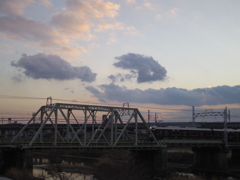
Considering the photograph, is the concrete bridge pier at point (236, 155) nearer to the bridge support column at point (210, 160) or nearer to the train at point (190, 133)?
the train at point (190, 133)

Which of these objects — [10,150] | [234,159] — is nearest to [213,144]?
[234,159]

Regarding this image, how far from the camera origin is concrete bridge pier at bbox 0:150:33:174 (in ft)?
133

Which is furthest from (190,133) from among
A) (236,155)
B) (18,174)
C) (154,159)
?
(18,174)

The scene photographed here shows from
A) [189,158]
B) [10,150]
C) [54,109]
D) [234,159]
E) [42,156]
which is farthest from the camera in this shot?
[42,156]

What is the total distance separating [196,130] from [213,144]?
8.44 metres

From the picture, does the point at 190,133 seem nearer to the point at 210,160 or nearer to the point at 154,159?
the point at 210,160

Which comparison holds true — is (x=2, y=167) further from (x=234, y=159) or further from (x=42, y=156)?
(x=234, y=159)

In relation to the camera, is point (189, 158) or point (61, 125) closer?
point (189, 158)

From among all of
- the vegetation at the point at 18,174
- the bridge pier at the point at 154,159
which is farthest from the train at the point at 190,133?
the vegetation at the point at 18,174

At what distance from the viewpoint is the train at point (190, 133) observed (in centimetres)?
7004

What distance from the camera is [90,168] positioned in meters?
64.9

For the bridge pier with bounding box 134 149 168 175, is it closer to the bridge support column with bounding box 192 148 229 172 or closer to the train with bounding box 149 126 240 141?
the train with bounding box 149 126 240 141

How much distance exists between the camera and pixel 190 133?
71125 millimetres

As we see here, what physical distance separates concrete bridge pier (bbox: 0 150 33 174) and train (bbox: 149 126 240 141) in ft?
120
